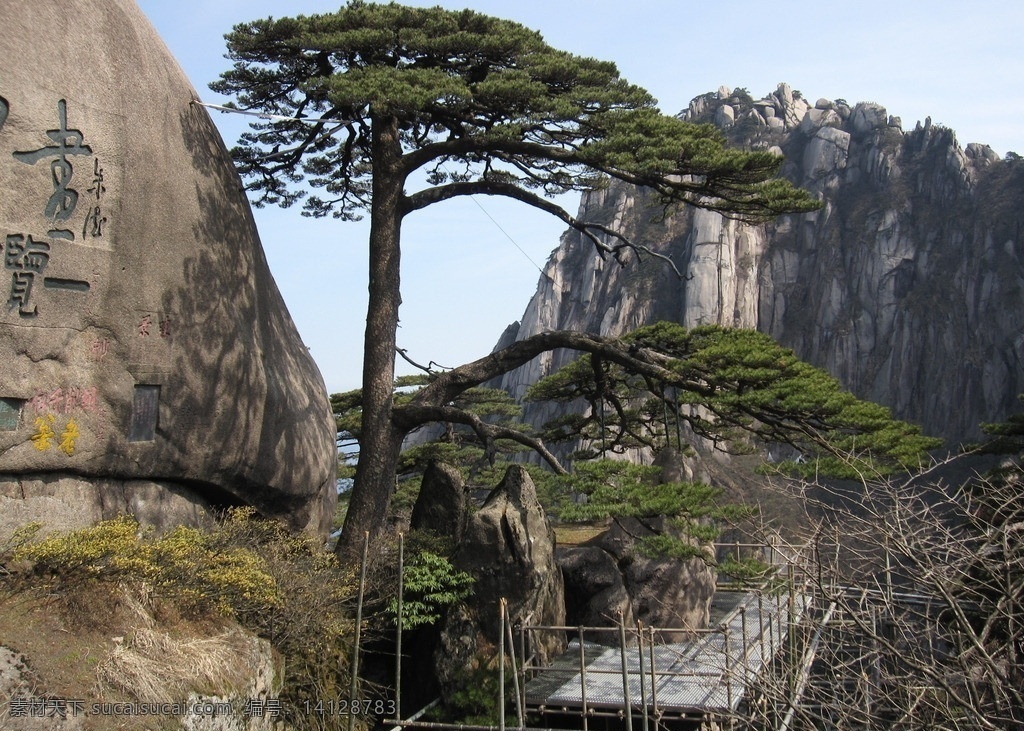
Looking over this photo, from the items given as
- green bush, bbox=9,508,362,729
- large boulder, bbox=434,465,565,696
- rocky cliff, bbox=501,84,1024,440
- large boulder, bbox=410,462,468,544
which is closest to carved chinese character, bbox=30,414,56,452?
green bush, bbox=9,508,362,729

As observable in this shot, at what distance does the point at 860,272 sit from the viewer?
55.5 m

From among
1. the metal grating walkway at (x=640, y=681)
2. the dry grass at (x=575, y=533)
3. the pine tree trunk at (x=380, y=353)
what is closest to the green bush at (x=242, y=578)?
the pine tree trunk at (x=380, y=353)

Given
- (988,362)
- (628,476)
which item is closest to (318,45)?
(628,476)

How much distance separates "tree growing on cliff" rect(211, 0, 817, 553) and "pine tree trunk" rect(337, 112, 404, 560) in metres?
0.02

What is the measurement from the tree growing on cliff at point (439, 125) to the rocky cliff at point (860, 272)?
3675 centimetres

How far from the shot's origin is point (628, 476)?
10391 millimetres

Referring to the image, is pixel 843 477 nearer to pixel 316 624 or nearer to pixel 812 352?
pixel 316 624

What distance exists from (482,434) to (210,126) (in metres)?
4.77

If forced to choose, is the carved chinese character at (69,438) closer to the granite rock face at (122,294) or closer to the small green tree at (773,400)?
the granite rock face at (122,294)

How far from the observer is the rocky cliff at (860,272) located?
4984 centimetres

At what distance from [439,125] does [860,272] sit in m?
47.5

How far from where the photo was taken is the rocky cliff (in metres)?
49.8

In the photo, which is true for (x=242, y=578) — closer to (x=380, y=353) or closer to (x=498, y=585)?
(x=498, y=585)

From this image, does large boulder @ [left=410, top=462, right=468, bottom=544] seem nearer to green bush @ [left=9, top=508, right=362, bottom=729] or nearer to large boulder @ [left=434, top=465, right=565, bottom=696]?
large boulder @ [left=434, top=465, right=565, bottom=696]
